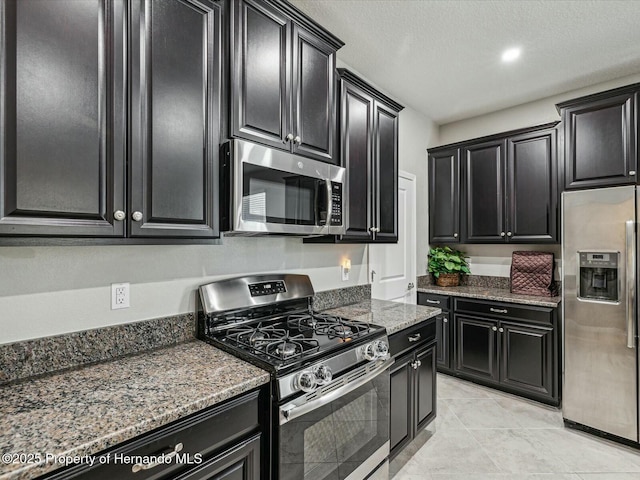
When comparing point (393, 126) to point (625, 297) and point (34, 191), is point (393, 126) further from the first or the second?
point (34, 191)

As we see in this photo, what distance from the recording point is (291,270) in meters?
2.31

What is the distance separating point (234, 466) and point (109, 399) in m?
0.50

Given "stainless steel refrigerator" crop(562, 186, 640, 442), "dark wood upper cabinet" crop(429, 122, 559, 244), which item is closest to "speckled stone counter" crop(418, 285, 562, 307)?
"stainless steel refrigerator" crop(562, 186, 640, 442)

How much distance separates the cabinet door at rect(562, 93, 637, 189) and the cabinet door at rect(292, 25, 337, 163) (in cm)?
211

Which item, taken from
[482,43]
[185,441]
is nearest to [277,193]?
[185,441]

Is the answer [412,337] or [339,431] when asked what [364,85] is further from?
[339,431]

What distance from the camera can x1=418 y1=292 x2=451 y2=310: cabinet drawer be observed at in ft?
11.5

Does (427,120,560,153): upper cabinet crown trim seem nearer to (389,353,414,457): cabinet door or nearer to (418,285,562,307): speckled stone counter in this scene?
(418,285,562,307): speckled stone counter

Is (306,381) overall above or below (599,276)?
below

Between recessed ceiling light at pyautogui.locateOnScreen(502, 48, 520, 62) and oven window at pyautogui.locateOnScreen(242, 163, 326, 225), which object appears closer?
oven window at pyautogui.locateOnScreen(242, 163, 326, 225)

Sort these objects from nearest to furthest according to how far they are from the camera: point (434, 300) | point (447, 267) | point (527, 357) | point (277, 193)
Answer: point (277, 193), point (527, 357), point (434, 300), point (447, 267)

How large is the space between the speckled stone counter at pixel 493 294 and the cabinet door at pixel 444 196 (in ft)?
1.83

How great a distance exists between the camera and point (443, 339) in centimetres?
353

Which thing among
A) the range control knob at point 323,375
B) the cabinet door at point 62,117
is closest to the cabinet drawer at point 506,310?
the range control knob at point 323,375
